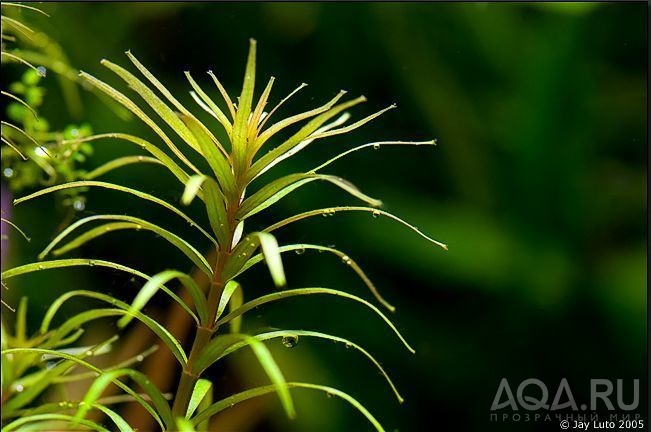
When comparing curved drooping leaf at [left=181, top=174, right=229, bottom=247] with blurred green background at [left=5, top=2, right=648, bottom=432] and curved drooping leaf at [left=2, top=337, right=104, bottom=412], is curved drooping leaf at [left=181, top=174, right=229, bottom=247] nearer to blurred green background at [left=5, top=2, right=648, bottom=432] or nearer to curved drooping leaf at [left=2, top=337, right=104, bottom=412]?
curved drooping leaf at [left=2, top=337, right=104, bottom=412]

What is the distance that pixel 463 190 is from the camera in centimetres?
147

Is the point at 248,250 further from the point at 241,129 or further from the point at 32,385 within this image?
the point at 32,385

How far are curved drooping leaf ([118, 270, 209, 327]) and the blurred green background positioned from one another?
2.41 ft

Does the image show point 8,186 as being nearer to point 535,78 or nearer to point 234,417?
point 234,417

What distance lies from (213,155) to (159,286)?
0.06 meters

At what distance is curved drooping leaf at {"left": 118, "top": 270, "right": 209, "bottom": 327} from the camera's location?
244 millimetres

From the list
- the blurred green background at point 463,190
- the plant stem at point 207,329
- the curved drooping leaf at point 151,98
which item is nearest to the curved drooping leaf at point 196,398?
the plant stem at point 207,329

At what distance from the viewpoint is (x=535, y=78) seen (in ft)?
4.72

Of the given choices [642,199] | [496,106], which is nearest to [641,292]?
[642,199]

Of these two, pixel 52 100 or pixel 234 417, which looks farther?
pixel 52 100

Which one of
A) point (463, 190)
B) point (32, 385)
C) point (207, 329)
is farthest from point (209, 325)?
point (463, 190)

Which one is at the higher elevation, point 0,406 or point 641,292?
point 641,292

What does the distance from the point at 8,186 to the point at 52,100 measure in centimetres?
45

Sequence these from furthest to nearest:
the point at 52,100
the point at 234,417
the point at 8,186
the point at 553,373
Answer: the point at 553,373, the point at 52,100, the point at 234,417, the point at 8,186
